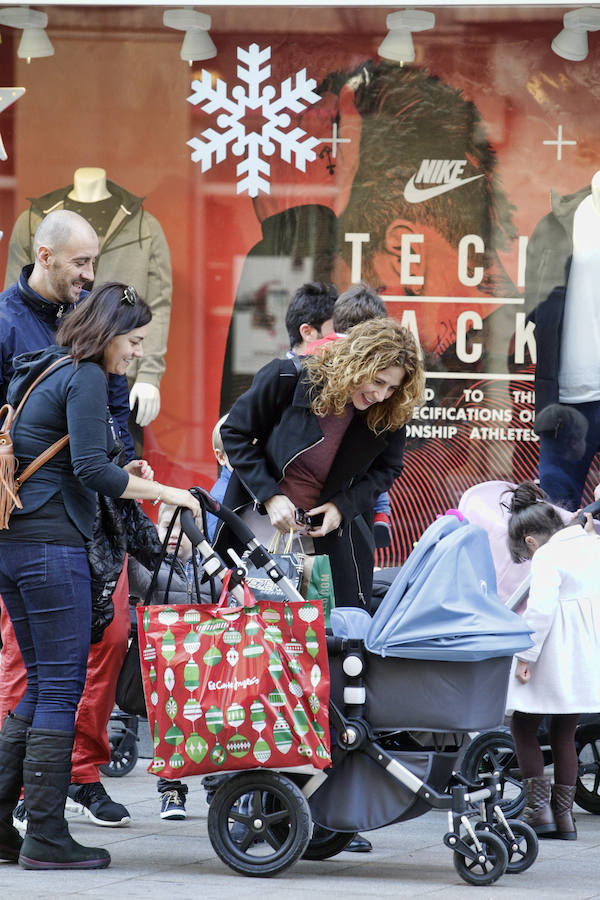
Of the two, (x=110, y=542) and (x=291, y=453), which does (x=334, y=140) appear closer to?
(x=291, y=453)

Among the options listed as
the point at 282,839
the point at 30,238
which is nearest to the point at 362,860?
the point at 282,839

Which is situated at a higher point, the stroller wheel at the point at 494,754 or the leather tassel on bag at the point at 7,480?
the leather tassel on bag at the point at 7,480

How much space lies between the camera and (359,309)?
5406 millimetres

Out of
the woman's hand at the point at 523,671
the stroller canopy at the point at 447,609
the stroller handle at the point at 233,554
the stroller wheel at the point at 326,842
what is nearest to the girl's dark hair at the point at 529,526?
the woman's hand at the point at 523,671

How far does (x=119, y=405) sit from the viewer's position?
5562 mm

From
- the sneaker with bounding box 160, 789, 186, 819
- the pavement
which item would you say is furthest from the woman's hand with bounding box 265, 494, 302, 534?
the sneaker with bounding box 160, 789, 186, 819

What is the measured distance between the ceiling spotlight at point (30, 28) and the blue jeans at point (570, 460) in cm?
336

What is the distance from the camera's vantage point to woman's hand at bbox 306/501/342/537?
4.90 metres

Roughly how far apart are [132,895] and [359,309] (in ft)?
7.69

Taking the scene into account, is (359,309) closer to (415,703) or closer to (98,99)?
(415,703)

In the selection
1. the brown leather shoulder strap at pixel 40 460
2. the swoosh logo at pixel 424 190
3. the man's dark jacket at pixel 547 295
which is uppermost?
the swoosh logo at pixel 424 190

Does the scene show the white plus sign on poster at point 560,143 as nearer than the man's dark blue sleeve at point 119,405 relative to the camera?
No

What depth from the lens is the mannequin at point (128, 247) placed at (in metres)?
7.62

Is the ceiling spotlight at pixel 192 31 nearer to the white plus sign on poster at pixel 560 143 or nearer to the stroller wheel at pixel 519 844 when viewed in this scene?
the white plus sign on poster at pixel 560 143
